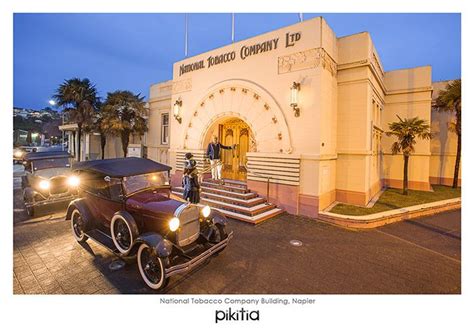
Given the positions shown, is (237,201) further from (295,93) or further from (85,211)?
(85,211)

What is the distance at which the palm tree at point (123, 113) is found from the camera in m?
15.0

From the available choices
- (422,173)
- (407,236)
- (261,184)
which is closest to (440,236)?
(407,236)

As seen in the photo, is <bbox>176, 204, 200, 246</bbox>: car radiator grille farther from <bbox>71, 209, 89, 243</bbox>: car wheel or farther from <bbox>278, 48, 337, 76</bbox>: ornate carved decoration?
<bbox>278, 48, 337, 76</bbox>: ornate carved decoration

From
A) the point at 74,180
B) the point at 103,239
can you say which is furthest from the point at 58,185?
the point at 103,239

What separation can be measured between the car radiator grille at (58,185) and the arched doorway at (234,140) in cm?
591

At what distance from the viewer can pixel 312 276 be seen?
13.7 ft

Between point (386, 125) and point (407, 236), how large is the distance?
9112mm

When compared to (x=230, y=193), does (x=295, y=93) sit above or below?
above

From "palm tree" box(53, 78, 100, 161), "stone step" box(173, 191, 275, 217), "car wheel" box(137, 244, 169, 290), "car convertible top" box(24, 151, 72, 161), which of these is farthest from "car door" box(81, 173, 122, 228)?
"palm tree" box(53, 78, 100, 161)

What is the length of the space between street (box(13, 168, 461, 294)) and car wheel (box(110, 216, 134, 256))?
37 cm

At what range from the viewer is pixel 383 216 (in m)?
7.21

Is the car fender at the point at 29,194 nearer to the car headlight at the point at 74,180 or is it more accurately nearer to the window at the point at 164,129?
the car headlight at the point at 74,180
